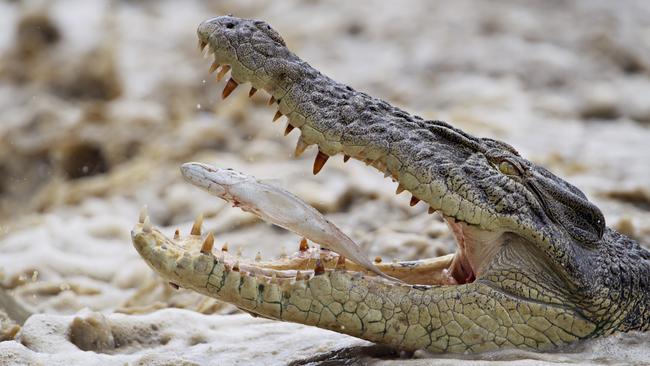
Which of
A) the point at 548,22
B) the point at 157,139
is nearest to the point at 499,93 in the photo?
the point at 548,22

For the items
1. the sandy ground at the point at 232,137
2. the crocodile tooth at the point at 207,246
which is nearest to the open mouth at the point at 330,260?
the crocodile tooth at the point at 207,246

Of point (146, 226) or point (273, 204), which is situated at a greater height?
point (273, 204)

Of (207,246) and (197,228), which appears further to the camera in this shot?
(197,228)

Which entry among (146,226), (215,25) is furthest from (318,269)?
(215,25)

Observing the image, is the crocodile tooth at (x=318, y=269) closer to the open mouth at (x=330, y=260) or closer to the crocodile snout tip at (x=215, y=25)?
the open mouth at (x=330, y=260)

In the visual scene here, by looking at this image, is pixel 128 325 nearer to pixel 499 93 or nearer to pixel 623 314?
pixel 623 314

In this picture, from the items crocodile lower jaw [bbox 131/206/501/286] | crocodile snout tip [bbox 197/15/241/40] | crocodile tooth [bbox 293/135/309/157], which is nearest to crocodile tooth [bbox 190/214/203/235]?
crocodile lower jaw [bbox 131/206/501/286]

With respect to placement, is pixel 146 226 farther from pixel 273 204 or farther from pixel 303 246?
pixel 303 246
